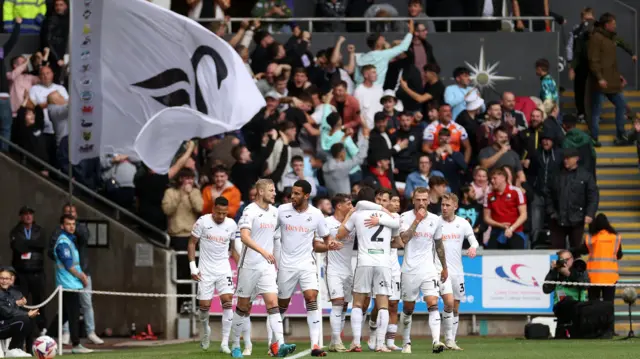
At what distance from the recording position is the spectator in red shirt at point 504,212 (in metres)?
26.4

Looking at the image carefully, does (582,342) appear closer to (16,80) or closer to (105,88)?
(105,88)

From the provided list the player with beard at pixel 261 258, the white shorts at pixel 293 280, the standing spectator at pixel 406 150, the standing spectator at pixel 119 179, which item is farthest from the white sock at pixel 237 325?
the standing spectator at pixel 406 150

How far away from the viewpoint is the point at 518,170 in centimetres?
2741

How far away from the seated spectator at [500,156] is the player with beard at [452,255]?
5135 mm

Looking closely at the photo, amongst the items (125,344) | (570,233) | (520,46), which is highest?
(520,46)

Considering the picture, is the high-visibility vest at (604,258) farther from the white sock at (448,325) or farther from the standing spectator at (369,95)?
the standing spectator at (369,95)

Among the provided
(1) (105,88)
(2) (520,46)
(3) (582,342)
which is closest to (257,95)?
(1) (105,88)

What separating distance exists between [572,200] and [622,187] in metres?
4.29

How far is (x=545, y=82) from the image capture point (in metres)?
30.1

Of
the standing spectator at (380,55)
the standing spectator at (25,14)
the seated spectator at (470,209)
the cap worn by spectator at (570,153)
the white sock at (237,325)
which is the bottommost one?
the white sock at (237,325)

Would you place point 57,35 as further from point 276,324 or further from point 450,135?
point 276,324

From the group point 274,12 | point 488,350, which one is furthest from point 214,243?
point 274,12

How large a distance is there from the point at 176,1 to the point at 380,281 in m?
15.5

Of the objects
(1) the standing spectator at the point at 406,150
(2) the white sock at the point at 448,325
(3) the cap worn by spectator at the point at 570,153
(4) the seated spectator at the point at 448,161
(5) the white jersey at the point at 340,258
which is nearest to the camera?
(5) the white jersey at the point at 340,258
